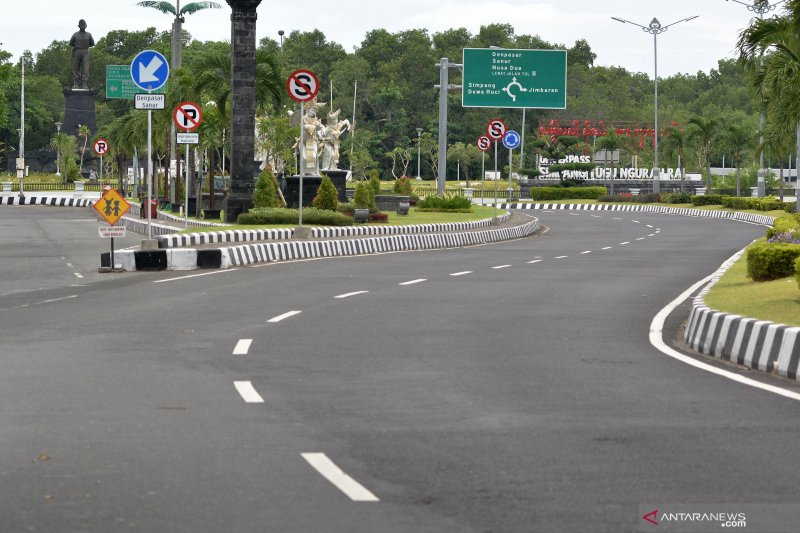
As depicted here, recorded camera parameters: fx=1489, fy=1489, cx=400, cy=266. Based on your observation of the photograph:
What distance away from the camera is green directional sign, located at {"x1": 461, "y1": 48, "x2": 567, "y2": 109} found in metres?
66.8

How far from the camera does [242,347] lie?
47.9ft

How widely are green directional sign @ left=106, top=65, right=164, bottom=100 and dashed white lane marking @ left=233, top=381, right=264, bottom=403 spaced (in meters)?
69.3

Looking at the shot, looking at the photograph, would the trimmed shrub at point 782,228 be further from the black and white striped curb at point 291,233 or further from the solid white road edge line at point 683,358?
the black and white striped curb at point 291,233

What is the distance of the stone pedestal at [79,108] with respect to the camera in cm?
12762

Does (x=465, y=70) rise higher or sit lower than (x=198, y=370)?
higher

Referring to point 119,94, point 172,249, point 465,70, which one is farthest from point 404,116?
point 172,249

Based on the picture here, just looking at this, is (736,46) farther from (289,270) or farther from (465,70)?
(465,70)

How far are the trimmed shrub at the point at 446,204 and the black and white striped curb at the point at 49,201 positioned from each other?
2235cm

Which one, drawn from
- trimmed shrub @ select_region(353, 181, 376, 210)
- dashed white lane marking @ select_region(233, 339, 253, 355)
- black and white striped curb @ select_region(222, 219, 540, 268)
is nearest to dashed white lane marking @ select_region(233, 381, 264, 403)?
dashed white lane marking @ select_region(233, 339, 253, 355)

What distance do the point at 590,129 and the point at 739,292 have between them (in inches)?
4855

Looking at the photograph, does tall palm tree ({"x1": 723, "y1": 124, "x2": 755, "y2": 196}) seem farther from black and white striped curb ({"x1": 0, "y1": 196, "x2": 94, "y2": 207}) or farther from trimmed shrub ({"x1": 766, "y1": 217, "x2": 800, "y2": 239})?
trimmed shrub ({"x1": 766, "y1": 217, "x2": 800, "y2": 239})

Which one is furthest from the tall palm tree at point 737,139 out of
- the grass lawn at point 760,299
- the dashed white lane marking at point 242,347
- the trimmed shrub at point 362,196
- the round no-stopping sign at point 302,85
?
the dashed white lane marking at point 242,347

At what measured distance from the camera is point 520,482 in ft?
26.0

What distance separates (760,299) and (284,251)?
16.2 m
